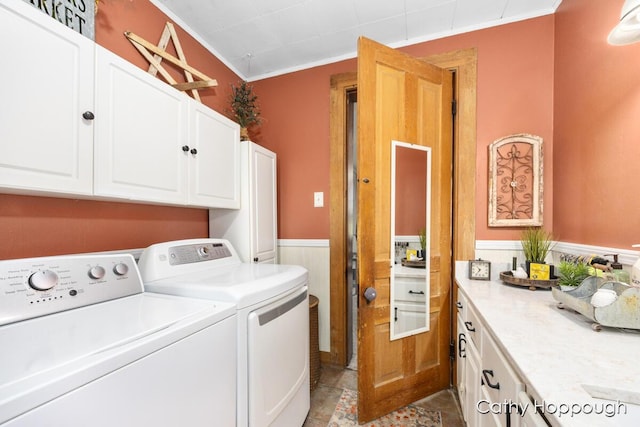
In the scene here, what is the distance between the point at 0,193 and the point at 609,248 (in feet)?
8.49

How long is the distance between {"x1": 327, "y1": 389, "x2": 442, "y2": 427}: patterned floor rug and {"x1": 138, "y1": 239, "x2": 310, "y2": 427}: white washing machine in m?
0.24

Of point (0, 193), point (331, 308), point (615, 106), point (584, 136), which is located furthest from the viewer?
point (331, 308)

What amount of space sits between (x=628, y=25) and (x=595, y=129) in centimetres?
58

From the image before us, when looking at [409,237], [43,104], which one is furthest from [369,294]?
[43,104]

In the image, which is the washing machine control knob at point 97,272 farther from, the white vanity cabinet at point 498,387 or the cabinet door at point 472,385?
the cabinet door at point 472,385

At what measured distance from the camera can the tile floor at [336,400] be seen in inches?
64.9

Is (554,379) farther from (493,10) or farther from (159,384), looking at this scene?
→ (493,10)

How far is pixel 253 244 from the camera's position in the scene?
2016 millimetres

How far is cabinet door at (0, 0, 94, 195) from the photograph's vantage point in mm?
887

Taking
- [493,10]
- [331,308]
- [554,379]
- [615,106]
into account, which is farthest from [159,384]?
[493,10]

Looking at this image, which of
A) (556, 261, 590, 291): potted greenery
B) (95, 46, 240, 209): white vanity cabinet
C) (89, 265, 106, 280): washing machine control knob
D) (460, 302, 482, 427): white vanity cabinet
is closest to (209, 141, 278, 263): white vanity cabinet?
(95, 46, 240, 209): white vanity cabinet

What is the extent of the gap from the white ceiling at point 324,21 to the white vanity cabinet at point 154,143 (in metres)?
Answer: 0.72

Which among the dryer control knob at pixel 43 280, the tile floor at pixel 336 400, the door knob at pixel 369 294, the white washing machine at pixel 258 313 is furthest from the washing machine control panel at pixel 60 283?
the tile floor at pixel 336 400

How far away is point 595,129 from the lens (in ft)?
4.44
